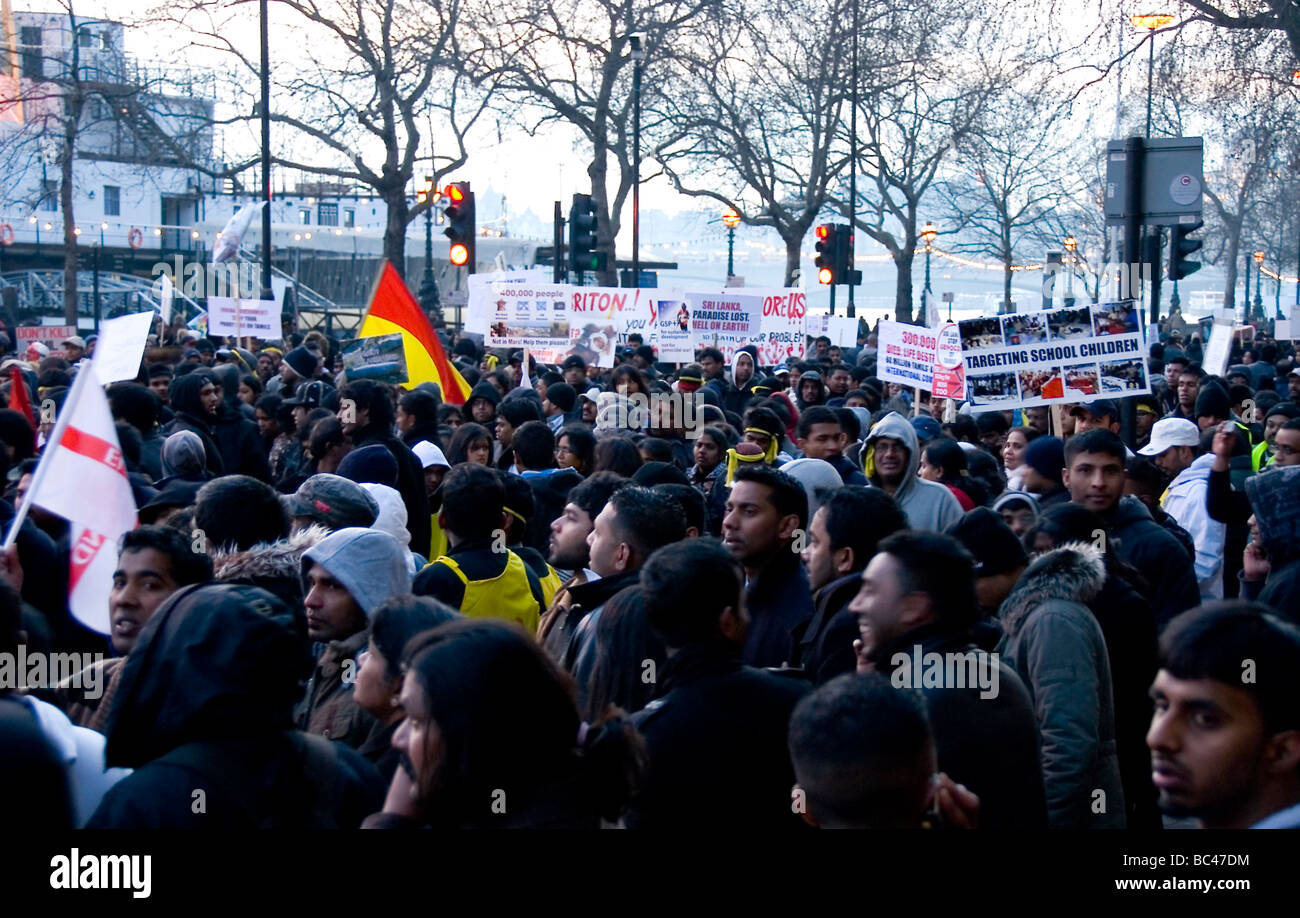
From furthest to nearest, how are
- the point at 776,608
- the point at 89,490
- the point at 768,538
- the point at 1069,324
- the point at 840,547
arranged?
the point at 1069,324
the point at 768,538
the point at 776,608
the point at 840,547
the point at 89,490

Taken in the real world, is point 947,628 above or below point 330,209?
below

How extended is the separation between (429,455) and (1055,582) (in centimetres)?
450

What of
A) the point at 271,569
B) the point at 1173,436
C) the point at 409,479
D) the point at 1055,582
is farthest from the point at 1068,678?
the point at 1173,436

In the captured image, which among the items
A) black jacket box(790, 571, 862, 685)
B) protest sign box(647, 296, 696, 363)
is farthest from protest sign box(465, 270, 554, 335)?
black jacket box(790, 571, 862, 685)

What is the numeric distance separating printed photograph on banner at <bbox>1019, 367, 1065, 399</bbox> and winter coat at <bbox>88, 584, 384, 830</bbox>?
22.5 ft

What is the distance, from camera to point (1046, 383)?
9.09m

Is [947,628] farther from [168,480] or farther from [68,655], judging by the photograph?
[168,480]

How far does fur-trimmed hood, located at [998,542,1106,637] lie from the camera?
14.2 ft

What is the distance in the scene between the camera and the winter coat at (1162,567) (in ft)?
18.6

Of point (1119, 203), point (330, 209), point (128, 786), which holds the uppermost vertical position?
point (330, 209)

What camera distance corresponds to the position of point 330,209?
2776 inches

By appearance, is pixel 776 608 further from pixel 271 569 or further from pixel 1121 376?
pixel 1121 376
